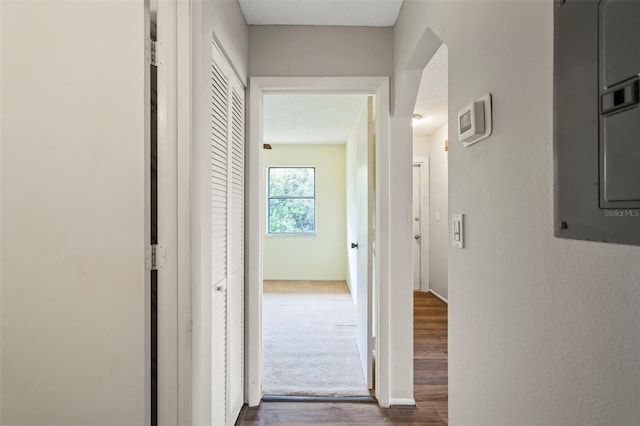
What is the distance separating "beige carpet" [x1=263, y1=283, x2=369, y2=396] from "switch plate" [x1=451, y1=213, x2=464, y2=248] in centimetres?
151

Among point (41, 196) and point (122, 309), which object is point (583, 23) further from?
point (41, 196)

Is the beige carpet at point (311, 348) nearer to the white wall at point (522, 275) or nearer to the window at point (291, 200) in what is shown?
the white wall at point (522, 275)

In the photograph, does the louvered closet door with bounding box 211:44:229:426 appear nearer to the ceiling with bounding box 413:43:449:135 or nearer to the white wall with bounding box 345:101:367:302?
the white wall with bounding box 345:101:367:302

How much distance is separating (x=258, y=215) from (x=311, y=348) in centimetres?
145

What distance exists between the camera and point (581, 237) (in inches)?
22.2

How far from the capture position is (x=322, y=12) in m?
1.93

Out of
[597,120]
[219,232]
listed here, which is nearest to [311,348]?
[219,232]

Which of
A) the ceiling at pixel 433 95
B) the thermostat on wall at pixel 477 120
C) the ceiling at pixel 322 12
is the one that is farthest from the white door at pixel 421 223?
the thermostat on wall at pixel 477 120

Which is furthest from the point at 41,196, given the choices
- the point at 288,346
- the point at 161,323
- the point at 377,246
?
the point at 288,346

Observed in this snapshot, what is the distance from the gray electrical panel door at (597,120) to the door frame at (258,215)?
1.43 meters

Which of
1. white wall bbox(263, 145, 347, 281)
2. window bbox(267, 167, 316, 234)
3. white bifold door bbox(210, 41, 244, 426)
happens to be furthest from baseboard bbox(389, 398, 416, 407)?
window bbox(267, 167, 316, 234)

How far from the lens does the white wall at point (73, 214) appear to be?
110 centimetres

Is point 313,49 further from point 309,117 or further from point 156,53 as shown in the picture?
point 309,117

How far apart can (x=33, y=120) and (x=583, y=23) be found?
1.49 m
